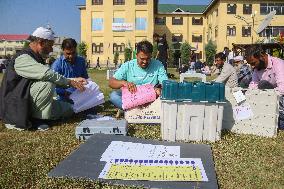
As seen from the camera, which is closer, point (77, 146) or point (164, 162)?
point (164, 162)

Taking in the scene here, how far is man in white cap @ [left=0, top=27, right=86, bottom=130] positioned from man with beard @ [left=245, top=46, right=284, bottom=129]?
2255mm

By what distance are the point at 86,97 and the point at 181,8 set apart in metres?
52.5

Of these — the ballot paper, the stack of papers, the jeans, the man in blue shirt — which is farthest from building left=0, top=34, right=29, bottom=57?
the stack of papers

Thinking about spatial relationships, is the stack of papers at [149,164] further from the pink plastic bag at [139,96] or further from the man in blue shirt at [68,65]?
the man in blue shirt at [68,65]

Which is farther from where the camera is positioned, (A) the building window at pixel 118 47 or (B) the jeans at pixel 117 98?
(A) the building window at pixel 118 47

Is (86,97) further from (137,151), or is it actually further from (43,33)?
(137,151)

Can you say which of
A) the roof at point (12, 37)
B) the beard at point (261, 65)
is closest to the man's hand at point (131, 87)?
the beard at point (261, 65)

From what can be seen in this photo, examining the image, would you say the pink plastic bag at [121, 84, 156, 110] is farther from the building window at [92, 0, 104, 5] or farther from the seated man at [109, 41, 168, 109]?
the building window at [92, 0, 104, 5]

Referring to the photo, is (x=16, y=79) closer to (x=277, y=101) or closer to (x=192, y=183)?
(x=192, y=183)

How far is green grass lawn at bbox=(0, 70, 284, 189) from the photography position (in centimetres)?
255

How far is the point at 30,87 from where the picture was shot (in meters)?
4.22

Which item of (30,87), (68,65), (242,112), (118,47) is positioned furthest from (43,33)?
(118,47)

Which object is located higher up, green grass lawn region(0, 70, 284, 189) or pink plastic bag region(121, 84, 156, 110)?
pink plastic bag region(121, 84, 156, 110)

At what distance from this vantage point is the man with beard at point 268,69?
178 inches
